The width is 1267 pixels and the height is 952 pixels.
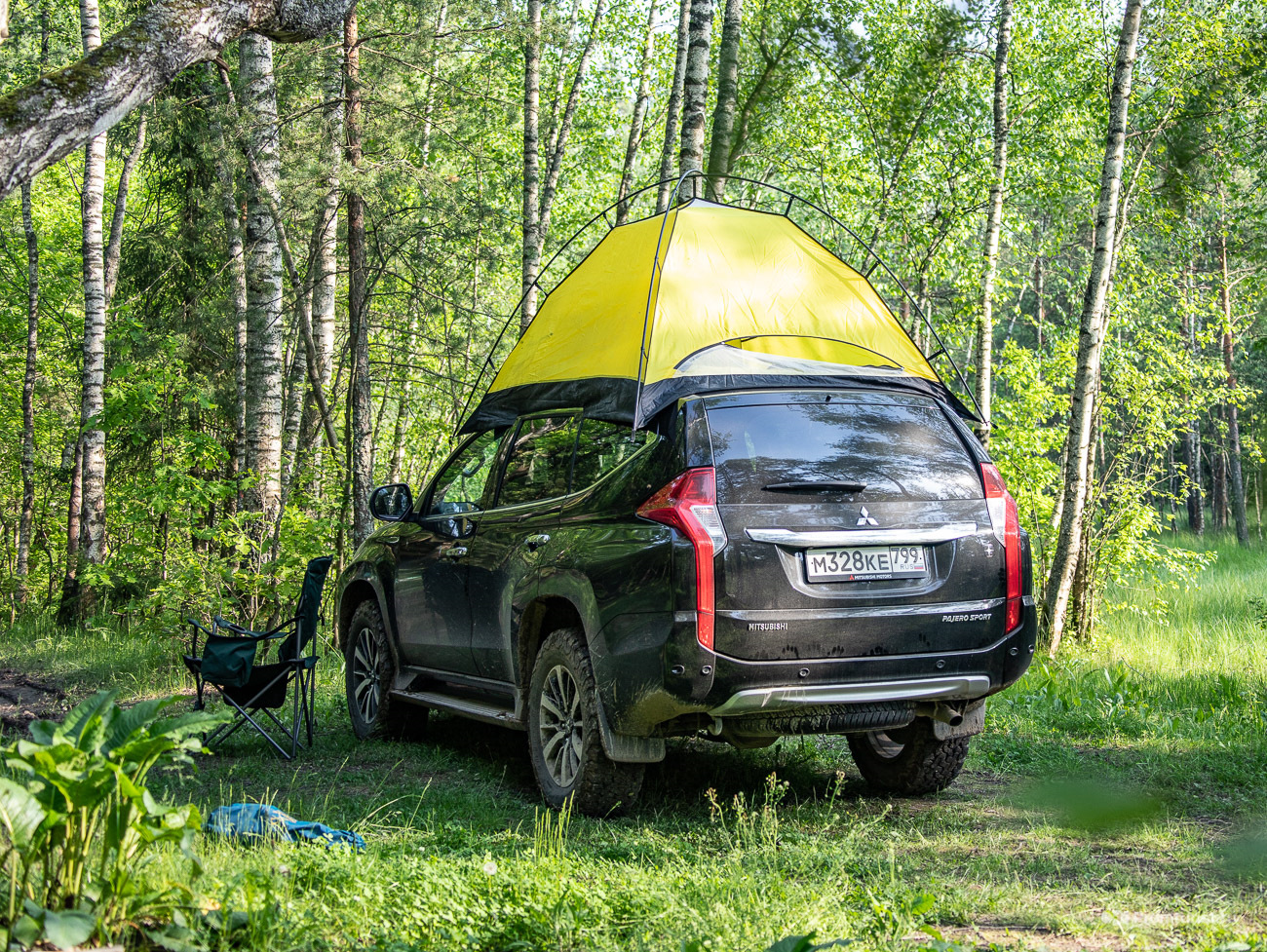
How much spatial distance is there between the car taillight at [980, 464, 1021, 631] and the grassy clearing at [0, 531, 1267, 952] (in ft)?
3.14

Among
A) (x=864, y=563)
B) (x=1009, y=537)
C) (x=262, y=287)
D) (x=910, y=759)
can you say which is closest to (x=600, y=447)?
(x=864, y=563)

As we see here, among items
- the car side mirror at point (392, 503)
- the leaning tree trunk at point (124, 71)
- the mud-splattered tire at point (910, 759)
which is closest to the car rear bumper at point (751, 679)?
the mud-splattered tire at point (910, 759)

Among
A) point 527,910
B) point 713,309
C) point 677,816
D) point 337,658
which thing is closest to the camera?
point 527,910

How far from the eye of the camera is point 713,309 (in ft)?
18.8

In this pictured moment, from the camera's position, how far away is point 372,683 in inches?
279

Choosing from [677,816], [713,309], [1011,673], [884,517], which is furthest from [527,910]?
[713,309]

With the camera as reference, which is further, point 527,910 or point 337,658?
point 337,658

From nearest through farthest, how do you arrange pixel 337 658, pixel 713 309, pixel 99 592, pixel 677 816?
pixel 677 816, pixel 713 309, pixel 337 658, pixel 99 592

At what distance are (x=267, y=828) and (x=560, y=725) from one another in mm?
1501

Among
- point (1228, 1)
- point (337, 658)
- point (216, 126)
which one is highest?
point (1228, 1)

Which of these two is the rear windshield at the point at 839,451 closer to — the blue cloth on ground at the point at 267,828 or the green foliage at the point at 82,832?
the blue cloth on ground at the point at 267,828

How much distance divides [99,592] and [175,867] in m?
12.9

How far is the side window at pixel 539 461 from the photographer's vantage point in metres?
5.55

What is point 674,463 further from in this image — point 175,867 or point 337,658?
point 337,658
